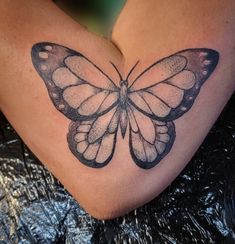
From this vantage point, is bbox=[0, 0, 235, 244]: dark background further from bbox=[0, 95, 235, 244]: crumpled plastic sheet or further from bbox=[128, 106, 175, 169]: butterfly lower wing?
bbox=[128, 106, 175, 169]: butterfly lower wing

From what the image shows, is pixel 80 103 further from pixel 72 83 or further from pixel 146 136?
pixel 146 136

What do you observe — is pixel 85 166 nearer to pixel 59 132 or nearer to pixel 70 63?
pixel 59 132

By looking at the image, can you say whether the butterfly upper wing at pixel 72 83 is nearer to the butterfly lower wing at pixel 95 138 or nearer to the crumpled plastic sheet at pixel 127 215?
the butterfly lower wing at pixel 95 138

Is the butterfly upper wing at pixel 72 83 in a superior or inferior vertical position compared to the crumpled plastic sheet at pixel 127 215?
superior

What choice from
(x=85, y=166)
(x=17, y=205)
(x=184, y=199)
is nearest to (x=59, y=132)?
(x=85, y=166)

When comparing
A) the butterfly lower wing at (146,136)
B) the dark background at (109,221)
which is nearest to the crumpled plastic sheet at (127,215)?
the dark background at (109,221)
